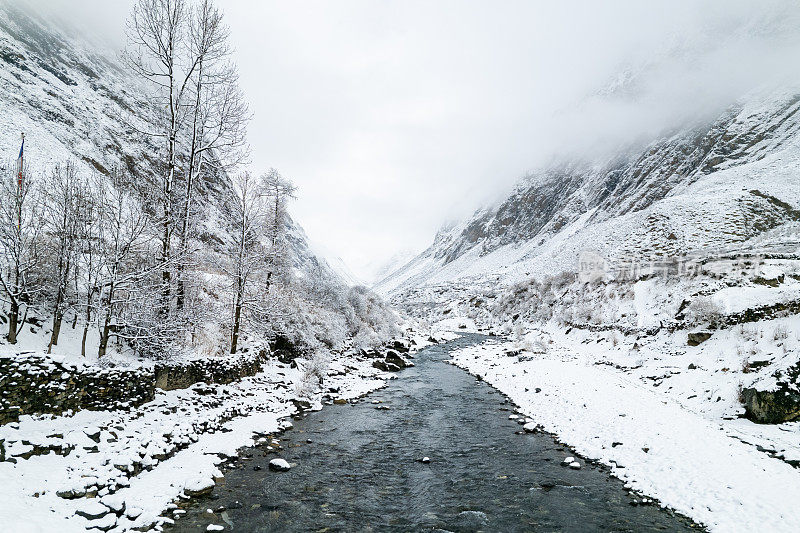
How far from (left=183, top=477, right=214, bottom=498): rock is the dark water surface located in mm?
295

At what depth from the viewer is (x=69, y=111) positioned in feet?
156

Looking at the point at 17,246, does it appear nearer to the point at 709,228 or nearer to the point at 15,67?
the point at 709,228

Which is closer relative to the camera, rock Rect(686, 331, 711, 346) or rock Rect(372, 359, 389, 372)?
rock Rect(686, 331, 711, 346)

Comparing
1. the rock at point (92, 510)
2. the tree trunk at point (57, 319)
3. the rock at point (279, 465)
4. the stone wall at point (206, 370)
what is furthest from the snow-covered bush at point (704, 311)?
the tree trunk at point (57, 319)

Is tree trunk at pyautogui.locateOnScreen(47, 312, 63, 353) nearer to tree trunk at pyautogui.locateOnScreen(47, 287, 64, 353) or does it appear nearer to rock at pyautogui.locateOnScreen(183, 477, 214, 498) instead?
tree trunk at pyautogui.locateOnScreen(47, 287, 64, 353)

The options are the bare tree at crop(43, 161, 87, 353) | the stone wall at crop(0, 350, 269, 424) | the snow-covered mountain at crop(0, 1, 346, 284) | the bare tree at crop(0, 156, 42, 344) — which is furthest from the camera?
the snow-covered mountain at crop(0, 1, 346, 284)

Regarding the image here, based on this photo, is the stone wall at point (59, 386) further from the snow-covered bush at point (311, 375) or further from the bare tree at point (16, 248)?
the snow-covered bush at point (311, 375)

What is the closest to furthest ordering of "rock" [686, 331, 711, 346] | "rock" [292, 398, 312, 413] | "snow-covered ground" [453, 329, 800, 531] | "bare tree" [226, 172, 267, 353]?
"snow-covered ground" [453, 329, 800, 531]
"rock" [292, 398, 312, 413]
"rock" [686, 331, 711, 346]
"bare tree" [226, 172, 267, 353]

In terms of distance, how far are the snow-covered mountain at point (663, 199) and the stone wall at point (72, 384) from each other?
134ft

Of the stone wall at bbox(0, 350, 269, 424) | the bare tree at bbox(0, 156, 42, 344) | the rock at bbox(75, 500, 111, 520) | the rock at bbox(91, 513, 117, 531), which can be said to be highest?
the bare tree at bbox(0, 156, 42, 344)

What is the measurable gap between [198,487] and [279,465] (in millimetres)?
2228

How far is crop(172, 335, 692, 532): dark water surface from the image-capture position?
783 centimetres

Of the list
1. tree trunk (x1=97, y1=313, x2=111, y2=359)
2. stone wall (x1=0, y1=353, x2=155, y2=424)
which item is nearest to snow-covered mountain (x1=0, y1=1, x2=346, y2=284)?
tree trunk (x1=97, y1=313, x2=111, y2=359)

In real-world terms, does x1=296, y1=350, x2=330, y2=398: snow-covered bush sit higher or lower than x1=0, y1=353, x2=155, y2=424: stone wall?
lower
